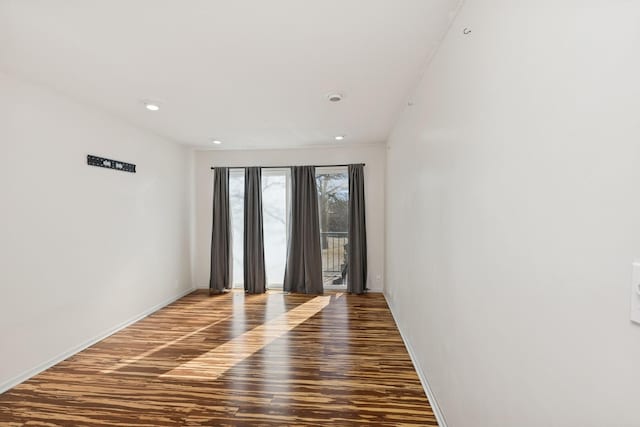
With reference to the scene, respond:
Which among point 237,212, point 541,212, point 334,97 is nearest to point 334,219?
point 237,212

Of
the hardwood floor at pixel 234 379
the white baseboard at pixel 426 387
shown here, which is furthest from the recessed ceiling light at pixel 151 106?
the white baseboard at pixel 426 387

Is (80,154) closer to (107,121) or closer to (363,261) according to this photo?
(107,121)

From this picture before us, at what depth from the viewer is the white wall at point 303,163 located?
503 cm

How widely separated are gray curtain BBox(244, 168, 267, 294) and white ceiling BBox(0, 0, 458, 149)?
1834mm

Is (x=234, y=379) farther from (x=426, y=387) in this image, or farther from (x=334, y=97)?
(x=334, y=97)

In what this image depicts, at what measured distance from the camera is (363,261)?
502 centimetres

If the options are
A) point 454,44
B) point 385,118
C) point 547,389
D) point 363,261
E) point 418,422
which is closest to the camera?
point 547,389

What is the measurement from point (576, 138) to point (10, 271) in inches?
140

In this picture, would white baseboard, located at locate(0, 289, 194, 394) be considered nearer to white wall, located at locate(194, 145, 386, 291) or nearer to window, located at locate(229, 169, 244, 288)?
white wall, located at locate(194, 145, 386, 291)

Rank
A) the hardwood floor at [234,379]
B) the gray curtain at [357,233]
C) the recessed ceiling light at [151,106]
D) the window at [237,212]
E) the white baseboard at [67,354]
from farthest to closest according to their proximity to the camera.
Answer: the window at [237,212] < the gray curtain at [357,233] < the recessed ceiling light at [151,106] < the white baseboard at [67,354] < the hardwood floor at [234,379]

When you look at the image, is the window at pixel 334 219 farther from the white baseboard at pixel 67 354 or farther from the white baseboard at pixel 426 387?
the white baseboard at pixel 67 354

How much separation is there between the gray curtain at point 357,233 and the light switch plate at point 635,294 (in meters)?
4.34

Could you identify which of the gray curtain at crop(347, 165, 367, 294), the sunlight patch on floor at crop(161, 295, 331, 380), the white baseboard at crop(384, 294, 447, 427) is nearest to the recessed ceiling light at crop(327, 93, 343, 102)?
the gray curtain at crop(347, 165, 367, 294)

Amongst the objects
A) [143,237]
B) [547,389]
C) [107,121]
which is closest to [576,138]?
[547,389]
